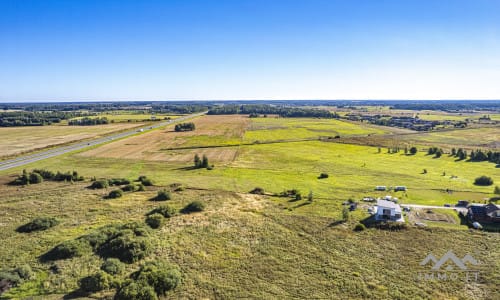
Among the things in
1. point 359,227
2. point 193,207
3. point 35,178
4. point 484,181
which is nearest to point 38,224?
point 193,207

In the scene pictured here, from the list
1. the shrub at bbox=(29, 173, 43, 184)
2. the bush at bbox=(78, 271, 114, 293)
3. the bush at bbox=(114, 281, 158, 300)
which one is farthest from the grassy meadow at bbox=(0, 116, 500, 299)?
the shrub at bbox=(29, 173, 43, 184)

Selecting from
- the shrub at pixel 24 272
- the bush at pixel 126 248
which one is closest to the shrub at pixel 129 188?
the bush at pixel 126 248

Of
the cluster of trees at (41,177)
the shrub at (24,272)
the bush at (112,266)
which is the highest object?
the cluster of trees at (41,177)

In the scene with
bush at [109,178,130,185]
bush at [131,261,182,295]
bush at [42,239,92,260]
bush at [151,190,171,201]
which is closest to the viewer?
bush at [131,261,182,295]

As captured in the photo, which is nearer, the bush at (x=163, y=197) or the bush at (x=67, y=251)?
the bush at (x=67, y=251)

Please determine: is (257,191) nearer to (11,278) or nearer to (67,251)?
(67,251)

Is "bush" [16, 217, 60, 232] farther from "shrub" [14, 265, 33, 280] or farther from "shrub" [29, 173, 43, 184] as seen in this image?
"shrub" [29, 173, 43, 184]

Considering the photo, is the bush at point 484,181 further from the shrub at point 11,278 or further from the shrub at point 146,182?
the shrub at point 11,278

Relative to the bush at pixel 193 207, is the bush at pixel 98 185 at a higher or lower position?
higher
